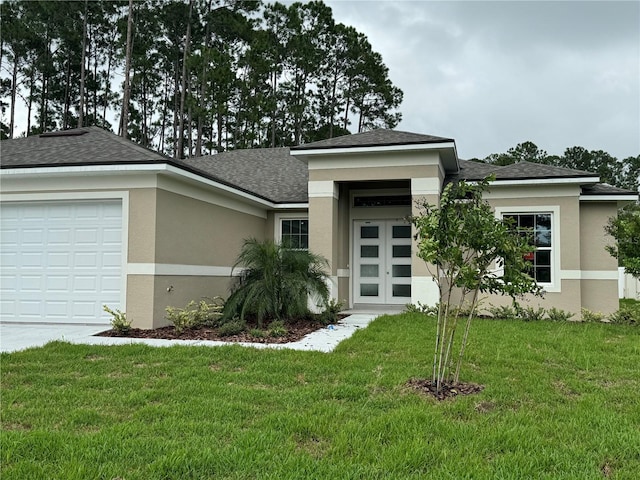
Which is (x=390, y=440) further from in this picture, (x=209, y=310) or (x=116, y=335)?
(x=209, y=310)

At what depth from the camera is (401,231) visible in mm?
14086

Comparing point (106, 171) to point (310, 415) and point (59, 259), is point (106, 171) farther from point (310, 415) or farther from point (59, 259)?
point (310, 415)

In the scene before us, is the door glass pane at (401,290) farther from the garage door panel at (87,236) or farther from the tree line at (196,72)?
the tree line at (196,72)

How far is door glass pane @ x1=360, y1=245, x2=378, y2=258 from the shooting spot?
14.2 m

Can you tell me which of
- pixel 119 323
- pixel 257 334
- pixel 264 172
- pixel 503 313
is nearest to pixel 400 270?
pixel 503 313

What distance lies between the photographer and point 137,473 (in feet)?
11.1

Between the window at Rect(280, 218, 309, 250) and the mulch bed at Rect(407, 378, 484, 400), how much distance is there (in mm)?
9060

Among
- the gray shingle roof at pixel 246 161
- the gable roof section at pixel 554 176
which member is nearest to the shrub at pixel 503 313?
the gable roof section at pixel 554 176

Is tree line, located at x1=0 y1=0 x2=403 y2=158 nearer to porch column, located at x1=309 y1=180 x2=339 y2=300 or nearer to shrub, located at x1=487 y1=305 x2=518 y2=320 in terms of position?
porch column, located at x1=309 y1=180 x2=339 y2=300

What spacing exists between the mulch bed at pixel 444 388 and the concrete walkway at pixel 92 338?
6.85 feet

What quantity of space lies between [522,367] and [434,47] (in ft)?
36.5

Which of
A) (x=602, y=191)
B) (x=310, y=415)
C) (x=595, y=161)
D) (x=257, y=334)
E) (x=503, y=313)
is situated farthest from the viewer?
(x=595, y=161)

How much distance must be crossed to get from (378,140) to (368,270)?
3.84 metres

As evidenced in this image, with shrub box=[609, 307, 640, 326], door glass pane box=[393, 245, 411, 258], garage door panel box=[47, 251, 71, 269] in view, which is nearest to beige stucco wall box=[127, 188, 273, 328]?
garage door panel box=[47, 251, 71, 269]
